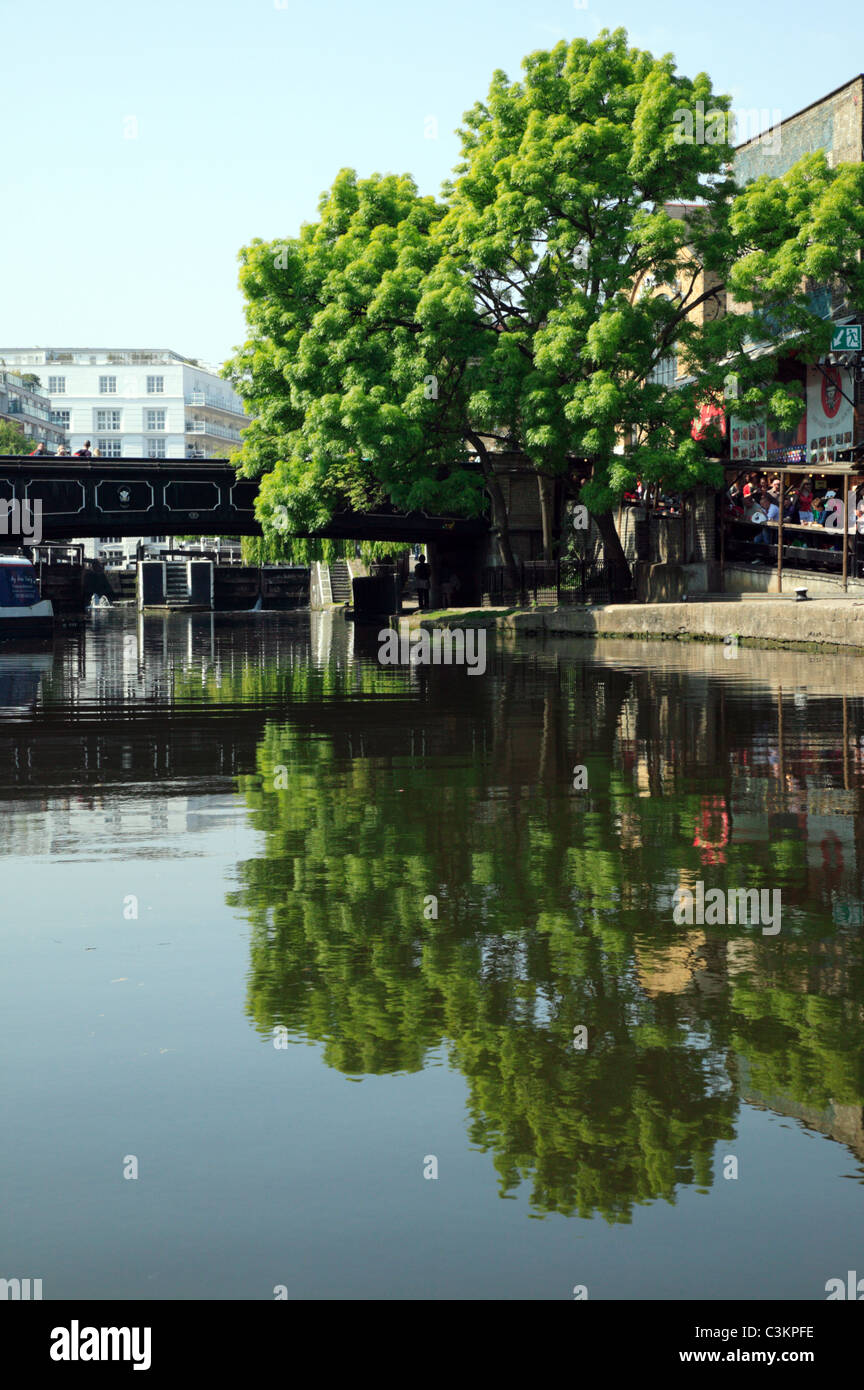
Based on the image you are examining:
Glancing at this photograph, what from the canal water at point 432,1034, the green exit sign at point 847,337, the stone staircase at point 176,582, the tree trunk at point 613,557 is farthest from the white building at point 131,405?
the canal water at point 432,1034

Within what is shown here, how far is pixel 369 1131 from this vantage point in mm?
3986

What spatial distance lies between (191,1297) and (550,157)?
33.9 metres

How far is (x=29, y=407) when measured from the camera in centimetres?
13800

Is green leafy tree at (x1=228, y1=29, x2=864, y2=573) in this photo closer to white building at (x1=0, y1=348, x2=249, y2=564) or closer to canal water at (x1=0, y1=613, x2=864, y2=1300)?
canal water at (x1=0, y1=613, x2=864, y2=1300)

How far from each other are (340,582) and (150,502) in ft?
117

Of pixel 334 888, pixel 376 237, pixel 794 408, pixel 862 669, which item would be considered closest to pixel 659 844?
pixel 334 888

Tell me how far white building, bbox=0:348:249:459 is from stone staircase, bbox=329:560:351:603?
61198mm

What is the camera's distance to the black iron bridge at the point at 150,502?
51719 millimetres

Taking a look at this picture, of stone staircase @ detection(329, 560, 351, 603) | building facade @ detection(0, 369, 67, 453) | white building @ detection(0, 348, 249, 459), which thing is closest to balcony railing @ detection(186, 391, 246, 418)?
white building @ detection(0, 348, 249, 459)

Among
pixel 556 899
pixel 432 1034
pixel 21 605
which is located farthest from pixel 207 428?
pixel 432 1034

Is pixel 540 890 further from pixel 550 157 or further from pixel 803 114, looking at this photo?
pixel 803 114

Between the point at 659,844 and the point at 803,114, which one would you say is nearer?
the point at 659,844

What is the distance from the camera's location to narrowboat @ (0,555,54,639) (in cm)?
4469

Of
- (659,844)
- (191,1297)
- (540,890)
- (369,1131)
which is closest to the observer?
(191,1297)
